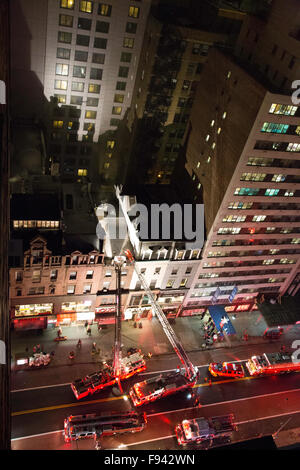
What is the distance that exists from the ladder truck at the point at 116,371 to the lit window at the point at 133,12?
39.9 metres

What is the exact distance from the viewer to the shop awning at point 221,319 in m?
62.8

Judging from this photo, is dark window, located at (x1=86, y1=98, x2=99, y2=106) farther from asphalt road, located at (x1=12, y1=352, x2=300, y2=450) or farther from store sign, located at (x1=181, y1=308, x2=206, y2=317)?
asphalt road, located at (x1=12, y1=352, x2=300, y2=450)

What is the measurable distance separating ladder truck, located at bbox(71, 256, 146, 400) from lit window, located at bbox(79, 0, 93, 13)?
39860 mm

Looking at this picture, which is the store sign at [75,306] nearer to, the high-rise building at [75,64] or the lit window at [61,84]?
the high-rise building at [75,64]

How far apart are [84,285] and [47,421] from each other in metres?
19.8

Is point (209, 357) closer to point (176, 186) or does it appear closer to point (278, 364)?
point (278, 364)

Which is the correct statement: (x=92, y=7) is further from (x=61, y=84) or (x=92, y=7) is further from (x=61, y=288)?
(x=61, y=288)

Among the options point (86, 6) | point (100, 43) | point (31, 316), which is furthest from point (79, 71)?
point (31, 316)

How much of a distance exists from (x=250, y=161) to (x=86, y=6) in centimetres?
3639

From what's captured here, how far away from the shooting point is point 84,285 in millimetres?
57625

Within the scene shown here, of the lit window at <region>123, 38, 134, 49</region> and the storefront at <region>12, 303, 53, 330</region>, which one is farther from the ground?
the lit window at <region>123, 38, 134, 49</region>

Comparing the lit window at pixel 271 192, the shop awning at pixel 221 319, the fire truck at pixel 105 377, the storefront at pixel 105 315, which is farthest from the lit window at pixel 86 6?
the fire truck at pixel 105 377

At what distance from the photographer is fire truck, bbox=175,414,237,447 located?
47.0 m

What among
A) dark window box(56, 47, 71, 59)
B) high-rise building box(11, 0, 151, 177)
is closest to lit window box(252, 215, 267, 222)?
high-rise building box(11, 0, 151, 177)
